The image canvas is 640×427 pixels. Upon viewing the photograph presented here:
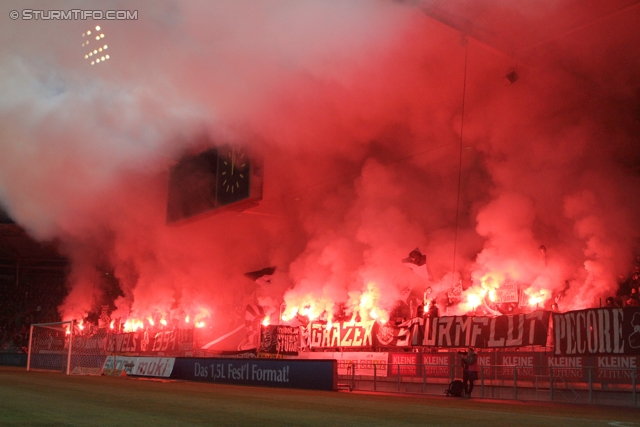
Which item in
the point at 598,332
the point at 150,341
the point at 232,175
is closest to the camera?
the point at 598,332

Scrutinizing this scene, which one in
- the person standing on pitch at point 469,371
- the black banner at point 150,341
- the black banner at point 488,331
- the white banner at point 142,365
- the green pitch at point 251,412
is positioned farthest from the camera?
the black banner at point 150,341

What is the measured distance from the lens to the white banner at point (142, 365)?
20547mm

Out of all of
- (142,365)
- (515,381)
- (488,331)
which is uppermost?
(488,331)

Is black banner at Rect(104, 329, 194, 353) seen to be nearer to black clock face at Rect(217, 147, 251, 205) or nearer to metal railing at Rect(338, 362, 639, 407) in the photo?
black clock face at Rect(217, 147, 251, 205)

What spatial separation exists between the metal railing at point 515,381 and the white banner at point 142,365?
589 cm

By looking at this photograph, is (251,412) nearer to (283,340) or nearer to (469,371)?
(469,371)

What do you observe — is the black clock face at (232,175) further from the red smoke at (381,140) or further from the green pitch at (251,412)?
the green pitch at (251,412)

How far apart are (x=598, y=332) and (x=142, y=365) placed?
14.8m

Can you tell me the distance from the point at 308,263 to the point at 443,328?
31.9ft

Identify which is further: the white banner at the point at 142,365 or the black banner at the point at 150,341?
the black banner at the point at 150,341

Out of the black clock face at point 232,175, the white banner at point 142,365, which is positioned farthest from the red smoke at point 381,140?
the white banner at point 142,365

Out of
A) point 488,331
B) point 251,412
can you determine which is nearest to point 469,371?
point 488,331

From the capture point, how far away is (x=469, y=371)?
48.1 ft

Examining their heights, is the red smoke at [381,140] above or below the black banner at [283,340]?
above
